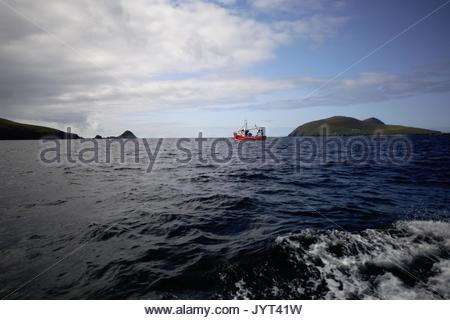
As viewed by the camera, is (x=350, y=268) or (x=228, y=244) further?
(x=228, y=244)

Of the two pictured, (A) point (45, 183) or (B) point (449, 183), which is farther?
(A) point (45, 183)

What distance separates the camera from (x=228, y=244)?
8023 mm

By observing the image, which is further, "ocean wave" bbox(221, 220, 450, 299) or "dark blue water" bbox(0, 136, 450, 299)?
"dark blue water" bbox(0, 136, 450, 299)

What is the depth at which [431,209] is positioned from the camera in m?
10.9

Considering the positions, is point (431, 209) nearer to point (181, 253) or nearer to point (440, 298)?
point (440, 298)

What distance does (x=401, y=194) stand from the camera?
13.9 m

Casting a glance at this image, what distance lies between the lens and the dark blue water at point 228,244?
5.67m

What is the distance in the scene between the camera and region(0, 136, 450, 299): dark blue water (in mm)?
5668

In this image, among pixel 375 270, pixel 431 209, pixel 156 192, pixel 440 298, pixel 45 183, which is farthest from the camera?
pixel 45 183

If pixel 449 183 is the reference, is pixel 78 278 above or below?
below
